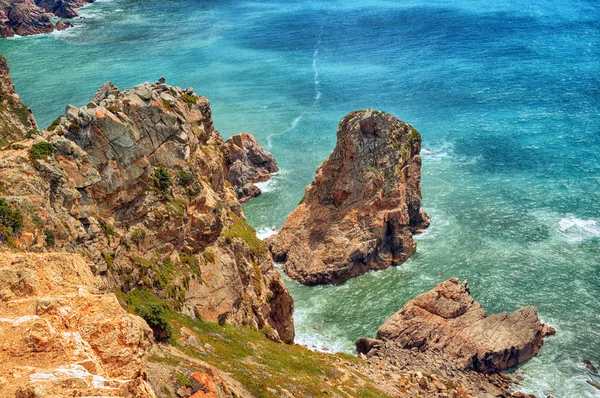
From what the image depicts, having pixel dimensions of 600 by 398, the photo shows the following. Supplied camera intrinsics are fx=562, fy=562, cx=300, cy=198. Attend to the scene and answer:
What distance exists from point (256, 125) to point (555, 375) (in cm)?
7136

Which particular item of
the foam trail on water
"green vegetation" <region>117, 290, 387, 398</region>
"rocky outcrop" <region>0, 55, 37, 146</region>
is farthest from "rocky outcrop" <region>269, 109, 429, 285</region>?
the foam trail on water

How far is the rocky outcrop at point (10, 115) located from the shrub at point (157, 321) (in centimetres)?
2128

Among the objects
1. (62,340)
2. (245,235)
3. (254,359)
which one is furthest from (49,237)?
(245,235)

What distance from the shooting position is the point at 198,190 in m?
36.4

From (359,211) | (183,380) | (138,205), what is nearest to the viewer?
(183,380)

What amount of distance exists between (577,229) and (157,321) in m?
59.7

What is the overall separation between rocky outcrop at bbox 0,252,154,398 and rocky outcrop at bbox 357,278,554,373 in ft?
121

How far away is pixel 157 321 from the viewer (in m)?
26.7

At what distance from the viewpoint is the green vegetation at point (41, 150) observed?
27156mm

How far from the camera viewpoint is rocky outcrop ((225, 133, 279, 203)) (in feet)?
270

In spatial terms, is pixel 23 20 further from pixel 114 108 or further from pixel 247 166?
pixel 114 108

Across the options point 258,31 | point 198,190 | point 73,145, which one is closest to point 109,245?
point 73,145

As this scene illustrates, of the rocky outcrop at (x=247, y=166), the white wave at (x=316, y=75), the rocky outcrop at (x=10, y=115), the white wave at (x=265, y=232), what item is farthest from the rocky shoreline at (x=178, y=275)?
the white wave at (x=316, y=75)

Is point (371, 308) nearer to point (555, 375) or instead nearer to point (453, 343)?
point (453, 343)
